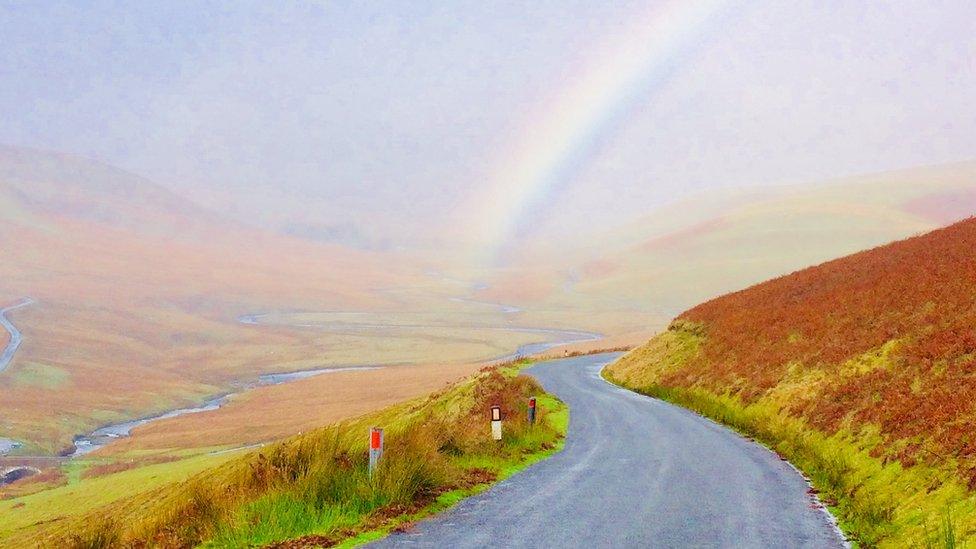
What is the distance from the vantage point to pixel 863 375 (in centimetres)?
2223

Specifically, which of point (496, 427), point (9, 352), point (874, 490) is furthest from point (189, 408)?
point (874, 490)

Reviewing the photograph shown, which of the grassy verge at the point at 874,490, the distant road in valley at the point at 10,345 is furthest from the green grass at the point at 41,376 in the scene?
the grassy verge at the point at 874,490

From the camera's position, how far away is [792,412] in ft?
75.9

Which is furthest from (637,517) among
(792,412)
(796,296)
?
(796,296)

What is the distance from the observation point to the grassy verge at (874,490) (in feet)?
36.8

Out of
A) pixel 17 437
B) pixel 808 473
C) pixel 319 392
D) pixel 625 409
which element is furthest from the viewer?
pixel 319 392

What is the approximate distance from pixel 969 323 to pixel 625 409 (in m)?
13.9

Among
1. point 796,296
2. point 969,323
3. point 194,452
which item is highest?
point 796,296

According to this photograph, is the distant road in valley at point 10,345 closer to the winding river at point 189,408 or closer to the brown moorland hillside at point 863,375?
the winding river at point 189,408

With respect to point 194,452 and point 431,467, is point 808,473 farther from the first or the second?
point 194,452

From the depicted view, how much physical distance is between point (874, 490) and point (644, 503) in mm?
4325

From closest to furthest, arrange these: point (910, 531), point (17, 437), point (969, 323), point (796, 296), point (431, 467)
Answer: point (910, 531) < point (431, 467) < point (969, 323) < point (796, 296) < point (17, 437)

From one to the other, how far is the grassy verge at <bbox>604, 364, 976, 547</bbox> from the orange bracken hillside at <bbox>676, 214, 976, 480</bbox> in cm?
43

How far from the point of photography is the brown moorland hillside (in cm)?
1341
